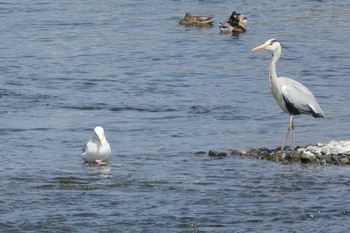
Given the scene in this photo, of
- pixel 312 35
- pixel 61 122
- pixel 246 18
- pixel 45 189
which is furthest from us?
pixel 246 18

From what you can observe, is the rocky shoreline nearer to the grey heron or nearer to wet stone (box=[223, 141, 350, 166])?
wet stone (box=[223, 141, 350, 166])

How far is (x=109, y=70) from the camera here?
84.2 feet

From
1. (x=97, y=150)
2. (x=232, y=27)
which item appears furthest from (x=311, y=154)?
(x=232, y=27)

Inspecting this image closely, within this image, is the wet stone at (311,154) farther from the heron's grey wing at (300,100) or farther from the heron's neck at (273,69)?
the heron's neck at (273,69)

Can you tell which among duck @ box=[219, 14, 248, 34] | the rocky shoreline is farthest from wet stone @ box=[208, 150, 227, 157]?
duck @ box=[219, 14, 248, 34]

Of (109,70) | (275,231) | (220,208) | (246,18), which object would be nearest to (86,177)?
(220,208)

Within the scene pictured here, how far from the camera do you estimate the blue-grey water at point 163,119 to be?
12672 millimetres

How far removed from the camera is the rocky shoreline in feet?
50.1

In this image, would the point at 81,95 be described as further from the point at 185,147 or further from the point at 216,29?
the point at 216,29

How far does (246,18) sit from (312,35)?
3102mm

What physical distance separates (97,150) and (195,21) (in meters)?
18.0

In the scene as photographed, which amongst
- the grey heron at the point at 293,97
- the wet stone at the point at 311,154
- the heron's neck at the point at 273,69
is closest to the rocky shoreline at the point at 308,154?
the wet stone at the point at 311,154

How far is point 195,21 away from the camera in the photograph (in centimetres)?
3309

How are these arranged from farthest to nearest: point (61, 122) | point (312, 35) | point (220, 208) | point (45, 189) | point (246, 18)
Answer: point (246, 18) < point (312, 35) < point (61, 122) < point (45, 189) < point (220, 208)
